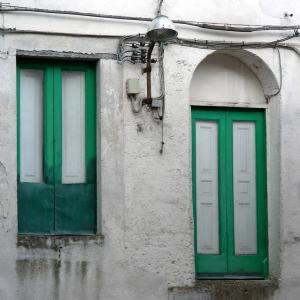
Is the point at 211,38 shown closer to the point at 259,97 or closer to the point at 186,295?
the point at 259,97

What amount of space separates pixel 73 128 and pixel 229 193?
7.44ft

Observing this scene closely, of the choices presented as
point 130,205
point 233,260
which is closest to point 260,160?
point 233,260

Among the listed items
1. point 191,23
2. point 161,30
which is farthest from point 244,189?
point 161,30

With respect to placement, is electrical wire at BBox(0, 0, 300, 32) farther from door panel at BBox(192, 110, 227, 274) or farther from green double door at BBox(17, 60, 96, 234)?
door panel at BBox(192, 110, 227, 274)

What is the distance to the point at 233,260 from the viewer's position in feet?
34.5

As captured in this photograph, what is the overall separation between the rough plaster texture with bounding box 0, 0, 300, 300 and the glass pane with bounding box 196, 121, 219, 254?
0.46 m

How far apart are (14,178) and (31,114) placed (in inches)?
35.2

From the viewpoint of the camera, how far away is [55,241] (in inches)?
372

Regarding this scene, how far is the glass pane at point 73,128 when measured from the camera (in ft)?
32.4

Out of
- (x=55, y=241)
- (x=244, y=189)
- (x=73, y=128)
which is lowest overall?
(x=55, y=241)

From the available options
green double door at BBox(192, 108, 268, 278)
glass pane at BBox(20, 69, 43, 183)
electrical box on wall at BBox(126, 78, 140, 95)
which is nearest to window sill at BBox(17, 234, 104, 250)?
glass pane at BBox(20, 69, 43, 183)

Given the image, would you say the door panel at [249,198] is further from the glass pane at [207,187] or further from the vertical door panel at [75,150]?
the vertical door panel at [75,150]

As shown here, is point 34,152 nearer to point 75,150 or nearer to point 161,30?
point 75,150

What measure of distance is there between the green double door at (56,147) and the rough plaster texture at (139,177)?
8.8 inches
